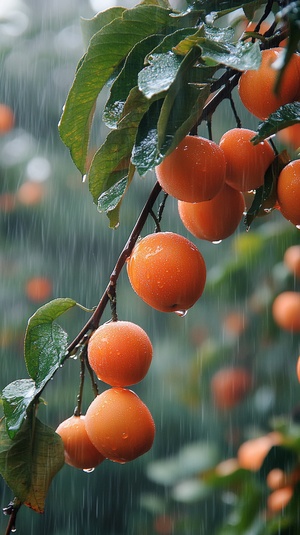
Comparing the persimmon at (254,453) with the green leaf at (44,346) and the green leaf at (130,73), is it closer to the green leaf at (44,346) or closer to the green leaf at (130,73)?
the green leaf at (44,346)

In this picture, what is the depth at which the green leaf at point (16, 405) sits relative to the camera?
55 centimetres

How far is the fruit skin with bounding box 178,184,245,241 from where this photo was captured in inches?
22.4

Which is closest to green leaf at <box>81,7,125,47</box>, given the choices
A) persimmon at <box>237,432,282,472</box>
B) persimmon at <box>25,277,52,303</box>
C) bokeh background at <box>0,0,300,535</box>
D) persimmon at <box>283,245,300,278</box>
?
persimmon at <box>283,245,300,278</box>

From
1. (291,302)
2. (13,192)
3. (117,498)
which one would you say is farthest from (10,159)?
(291,302)

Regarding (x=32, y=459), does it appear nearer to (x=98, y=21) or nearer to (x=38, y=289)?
(x=98, y=21)

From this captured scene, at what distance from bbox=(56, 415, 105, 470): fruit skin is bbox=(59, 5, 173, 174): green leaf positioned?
0.23m

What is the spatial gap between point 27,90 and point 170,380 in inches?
37.5

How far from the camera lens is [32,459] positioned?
22.3 inches

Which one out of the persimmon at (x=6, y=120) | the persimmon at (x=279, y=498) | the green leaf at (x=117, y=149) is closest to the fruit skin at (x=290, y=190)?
the green leaf at (x=117, y=149)

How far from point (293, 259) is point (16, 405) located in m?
0.71

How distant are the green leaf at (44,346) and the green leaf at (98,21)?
0.72 ft

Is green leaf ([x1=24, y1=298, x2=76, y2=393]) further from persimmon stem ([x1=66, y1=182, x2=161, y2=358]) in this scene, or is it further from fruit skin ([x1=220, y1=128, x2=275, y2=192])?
fruit skin ([x1=220, y1=128, x2=275, y2=192])

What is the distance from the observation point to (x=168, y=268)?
21.2 inches

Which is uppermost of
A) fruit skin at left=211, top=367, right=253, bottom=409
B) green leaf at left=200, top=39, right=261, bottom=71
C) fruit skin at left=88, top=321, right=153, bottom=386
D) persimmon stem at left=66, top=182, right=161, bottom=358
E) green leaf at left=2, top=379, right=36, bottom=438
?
green leaf at left=200, top=39, right=261, bottom=71
